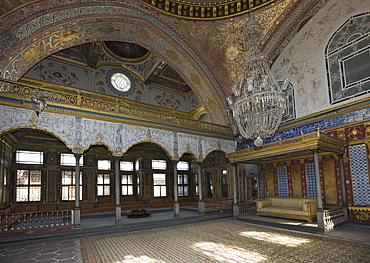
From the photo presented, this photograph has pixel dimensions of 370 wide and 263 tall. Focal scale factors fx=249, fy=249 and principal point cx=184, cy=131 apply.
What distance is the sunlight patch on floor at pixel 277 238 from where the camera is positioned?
6094 mm

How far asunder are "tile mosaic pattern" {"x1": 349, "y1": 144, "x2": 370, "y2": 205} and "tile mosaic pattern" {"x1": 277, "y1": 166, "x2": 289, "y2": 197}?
8.85 feet

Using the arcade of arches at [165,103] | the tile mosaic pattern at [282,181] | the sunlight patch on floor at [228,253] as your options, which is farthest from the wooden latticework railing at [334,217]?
the sunlight patch on floor at [228,253]

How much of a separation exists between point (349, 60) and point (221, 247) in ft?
25.2

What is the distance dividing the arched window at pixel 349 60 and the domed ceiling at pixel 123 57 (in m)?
7.96

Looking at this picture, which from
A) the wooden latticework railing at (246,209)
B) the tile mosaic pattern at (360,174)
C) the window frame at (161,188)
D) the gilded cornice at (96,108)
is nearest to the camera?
the gilded cornice at (96,108)

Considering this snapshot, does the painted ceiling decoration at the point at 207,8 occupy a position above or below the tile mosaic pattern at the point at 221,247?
above

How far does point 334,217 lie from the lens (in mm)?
7656

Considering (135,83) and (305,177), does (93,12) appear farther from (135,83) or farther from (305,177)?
(305,177)

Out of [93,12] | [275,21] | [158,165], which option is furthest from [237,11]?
[158,165]

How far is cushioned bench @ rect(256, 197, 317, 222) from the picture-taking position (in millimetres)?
8188

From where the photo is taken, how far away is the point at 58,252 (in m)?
5.81

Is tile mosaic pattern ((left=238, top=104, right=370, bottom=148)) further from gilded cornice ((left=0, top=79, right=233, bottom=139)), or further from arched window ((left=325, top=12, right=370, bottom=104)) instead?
gilded cornice ((left=0, top=79, right=233, bottom=139))

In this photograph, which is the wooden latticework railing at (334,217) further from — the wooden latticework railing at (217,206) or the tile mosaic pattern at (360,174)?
the wooden latticework railing at (217,206)

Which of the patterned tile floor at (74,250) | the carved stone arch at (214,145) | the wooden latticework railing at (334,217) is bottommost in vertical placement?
the patterned tile floor at (74,250)
